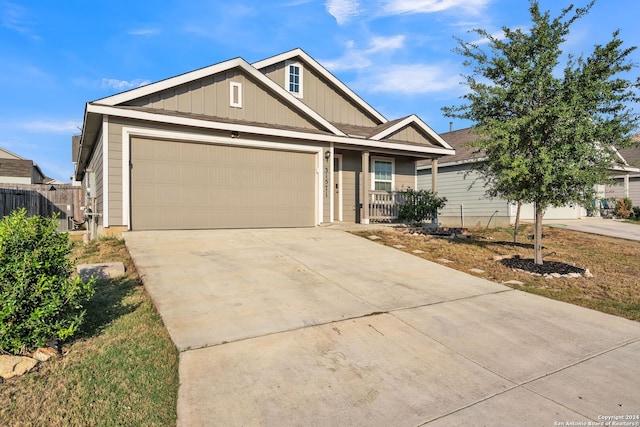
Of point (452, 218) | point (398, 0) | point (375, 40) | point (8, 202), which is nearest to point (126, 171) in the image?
point (398, 0)

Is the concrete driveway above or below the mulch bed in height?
below

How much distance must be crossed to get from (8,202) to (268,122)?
12.7 metres

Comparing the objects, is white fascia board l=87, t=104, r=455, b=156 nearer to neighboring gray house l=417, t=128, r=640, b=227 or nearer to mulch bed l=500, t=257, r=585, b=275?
neighboring gray house l=417, t=128, r=640, b=227

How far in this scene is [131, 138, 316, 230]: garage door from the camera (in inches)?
341

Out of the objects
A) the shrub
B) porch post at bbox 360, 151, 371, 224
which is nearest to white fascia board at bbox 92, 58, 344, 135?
porch post at bbox 360, 151, 371, 224

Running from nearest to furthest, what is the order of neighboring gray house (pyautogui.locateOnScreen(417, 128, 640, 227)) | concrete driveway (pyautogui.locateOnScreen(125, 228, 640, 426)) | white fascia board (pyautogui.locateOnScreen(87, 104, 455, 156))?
concrete driveway (pyautogui.locateOnScreen(125, 228, 640, 426)) < white fascia board (pyautogui.locateOnScreen(87, 104, 455, 156)) < neighboring gray house (pyautogui.locateOnScreen(417, 128, 640, 227))

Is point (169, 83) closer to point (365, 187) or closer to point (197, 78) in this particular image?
point (197, 78)

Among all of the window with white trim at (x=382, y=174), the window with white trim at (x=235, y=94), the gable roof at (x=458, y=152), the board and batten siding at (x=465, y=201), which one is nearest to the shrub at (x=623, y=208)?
the gable roof at (x=458, y=152)

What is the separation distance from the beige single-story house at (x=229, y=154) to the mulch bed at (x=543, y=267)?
17.2 ft

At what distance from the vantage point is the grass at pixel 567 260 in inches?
215

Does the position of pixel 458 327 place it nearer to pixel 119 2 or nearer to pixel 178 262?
pixel 178 262

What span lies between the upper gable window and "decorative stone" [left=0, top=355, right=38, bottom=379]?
11545 mm

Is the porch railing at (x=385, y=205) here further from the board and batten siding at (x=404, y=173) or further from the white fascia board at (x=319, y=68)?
the white fascia board at (x=319, y=68)

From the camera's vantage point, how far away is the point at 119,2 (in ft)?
28.2
